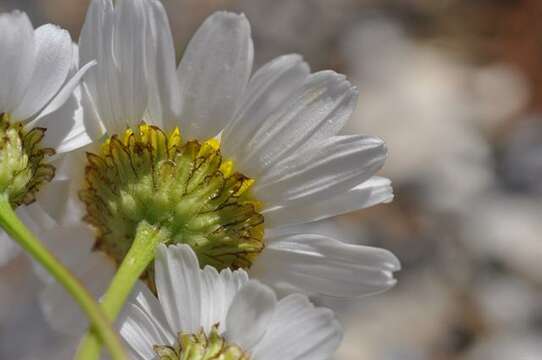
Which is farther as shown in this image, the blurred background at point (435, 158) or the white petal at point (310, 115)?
the blurred background at point (435, 158)

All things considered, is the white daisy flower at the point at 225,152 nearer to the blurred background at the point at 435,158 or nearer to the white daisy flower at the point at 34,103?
the white daisy flower at the point at 34,103

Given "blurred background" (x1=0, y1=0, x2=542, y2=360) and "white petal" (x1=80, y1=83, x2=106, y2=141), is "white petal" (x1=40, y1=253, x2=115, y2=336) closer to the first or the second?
"white petal" (x1=80, y1=83, x2=106, y2=141)

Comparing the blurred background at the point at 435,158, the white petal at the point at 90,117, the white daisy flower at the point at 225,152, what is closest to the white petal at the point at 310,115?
the white daisy flower at the point at 225,152

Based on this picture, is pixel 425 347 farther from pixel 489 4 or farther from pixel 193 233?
pixel 193 233

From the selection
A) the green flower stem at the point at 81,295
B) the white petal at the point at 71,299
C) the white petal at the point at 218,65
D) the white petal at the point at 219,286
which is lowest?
the white petal at the point at 71,299

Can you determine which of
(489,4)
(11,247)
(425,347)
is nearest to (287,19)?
(489,4)

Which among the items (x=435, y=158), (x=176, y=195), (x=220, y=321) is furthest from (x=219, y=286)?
(x=435, y=158)
